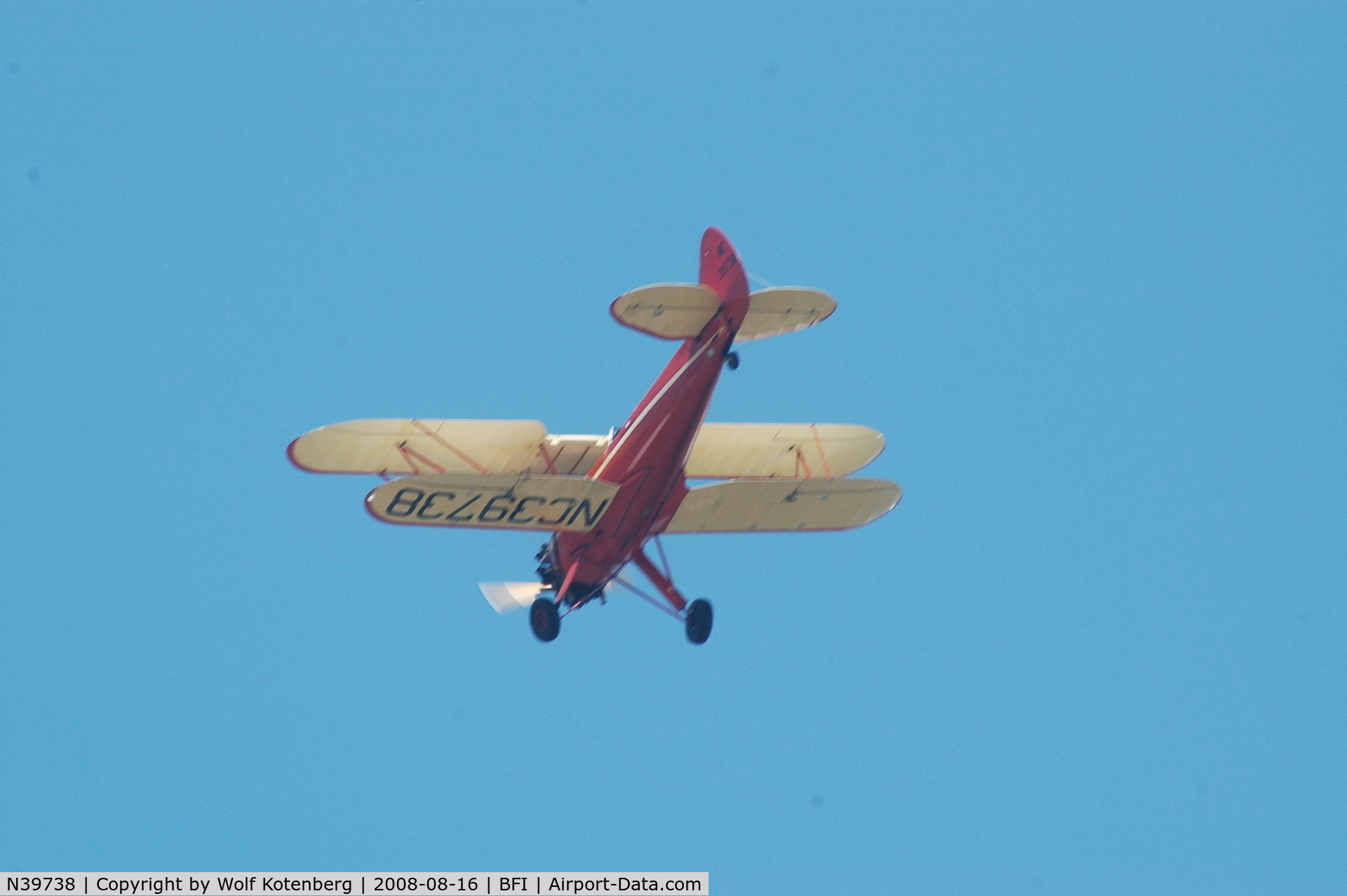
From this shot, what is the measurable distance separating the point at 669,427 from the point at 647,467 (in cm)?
70

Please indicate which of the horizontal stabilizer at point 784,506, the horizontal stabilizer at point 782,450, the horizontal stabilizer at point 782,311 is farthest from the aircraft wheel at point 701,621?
the horizontal stabilizer at point 782,311

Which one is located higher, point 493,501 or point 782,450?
point 782,450

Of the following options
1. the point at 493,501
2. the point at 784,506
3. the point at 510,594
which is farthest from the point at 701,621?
the point at 493,501

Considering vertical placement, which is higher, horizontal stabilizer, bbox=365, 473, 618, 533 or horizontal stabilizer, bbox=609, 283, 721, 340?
horizontal stabilizer, bbox=609, 283, 721, 340

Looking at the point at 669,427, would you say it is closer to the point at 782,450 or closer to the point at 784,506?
the point at 784,506

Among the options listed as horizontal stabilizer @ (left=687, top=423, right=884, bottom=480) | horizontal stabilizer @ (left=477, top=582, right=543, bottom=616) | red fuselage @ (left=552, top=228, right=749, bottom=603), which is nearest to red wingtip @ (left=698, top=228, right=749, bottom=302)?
red fuselage @ (left=552, top=228, right=749, bottom=603)

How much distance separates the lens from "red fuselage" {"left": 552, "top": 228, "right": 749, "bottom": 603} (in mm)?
24312

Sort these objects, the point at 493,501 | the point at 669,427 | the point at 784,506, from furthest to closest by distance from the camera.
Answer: the point at 784,506 < the point at 669,427 < the point at 493,501

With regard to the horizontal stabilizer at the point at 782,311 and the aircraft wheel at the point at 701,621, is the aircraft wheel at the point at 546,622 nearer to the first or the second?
the aircraft wheel at the point at 701,621

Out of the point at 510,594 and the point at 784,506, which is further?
the point at 510,594

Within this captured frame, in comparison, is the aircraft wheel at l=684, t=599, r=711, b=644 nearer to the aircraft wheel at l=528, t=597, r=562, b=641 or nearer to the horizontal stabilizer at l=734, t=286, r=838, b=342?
the aircraft wheel at l=528, t=597, r=562, b=641

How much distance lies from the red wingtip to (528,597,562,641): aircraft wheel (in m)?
5.70

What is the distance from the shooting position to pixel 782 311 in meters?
24.4

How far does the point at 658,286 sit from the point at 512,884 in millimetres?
9155
